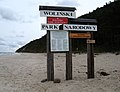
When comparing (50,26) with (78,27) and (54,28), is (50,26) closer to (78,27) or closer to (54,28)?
(54,28)

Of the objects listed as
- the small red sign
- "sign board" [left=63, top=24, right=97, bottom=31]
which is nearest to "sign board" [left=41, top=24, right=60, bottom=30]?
the small red sign

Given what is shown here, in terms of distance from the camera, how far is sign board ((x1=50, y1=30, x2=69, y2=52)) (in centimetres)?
1312

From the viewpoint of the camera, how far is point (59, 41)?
13312mm

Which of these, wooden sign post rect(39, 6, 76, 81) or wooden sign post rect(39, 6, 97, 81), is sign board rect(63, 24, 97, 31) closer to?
wooden sign post rect(39, 6, 97, 81)

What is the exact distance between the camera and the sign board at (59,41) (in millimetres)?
13117

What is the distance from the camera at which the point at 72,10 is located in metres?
13.6

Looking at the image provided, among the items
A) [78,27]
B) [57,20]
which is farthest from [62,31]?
[78,27]

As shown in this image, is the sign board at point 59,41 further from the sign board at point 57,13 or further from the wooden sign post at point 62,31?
the sign board at point 57,13

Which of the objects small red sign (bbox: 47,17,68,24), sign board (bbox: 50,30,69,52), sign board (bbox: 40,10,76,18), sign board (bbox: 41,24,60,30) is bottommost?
sign board (bbox: 50,30,69,52)

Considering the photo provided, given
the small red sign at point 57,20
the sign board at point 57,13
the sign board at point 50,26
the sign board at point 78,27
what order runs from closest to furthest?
the sign board at point 50,26, the sign board at point 57,13, the small red sign at point 57,20, the sign board at point 78,27

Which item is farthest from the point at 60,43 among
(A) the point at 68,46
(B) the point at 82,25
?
(B) the point at 82,25

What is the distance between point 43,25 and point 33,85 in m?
2.68

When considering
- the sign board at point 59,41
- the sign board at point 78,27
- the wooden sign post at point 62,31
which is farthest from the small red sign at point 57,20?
the sign board at point 59,41

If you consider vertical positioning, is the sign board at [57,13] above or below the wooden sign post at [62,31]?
above
